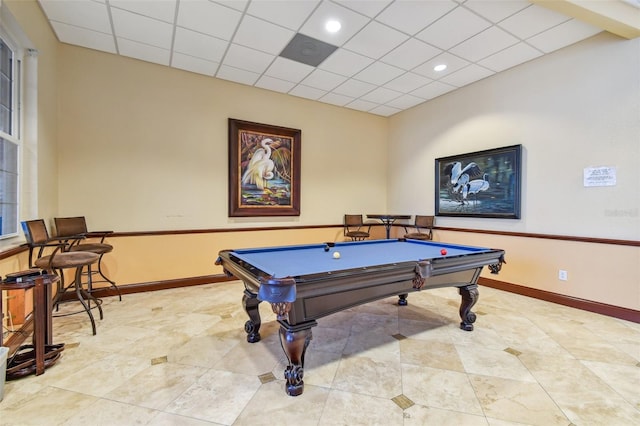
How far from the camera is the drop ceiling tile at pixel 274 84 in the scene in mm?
4461

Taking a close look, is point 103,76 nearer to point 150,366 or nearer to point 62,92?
point 62,92

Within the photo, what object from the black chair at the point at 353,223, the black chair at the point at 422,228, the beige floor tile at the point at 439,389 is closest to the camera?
the beige floor tile at the point at 439,389

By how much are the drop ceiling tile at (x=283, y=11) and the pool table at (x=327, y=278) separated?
2.40 meters

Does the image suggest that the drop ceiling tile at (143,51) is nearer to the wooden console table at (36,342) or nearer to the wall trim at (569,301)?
the wooden console table at (36,342)

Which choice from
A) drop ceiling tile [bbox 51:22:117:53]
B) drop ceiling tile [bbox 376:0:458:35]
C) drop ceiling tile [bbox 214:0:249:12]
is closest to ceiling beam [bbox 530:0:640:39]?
drop ceiling tile [bbox 376:0:458:35]

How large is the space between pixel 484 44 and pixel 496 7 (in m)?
0.66

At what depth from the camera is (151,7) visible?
289 centimetres

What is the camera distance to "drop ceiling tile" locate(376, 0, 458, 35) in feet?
9.17

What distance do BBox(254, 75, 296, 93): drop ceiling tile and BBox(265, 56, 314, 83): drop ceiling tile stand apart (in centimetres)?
12

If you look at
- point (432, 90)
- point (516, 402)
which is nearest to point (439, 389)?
point (516, 402)

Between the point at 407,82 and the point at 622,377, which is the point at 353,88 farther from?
the point at 622,377

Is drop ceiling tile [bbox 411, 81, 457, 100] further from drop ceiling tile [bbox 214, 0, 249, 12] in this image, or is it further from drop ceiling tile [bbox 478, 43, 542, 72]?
drop ceiling tile [bbox 214, 0, 249, 12]

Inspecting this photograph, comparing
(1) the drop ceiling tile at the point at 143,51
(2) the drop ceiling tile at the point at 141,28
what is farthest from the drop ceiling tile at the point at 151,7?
(1) the drop ceiling tile at the point at 143,51

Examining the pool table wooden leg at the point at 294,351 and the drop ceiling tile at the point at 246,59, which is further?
the drop ceiling tile at the point at 246,59
